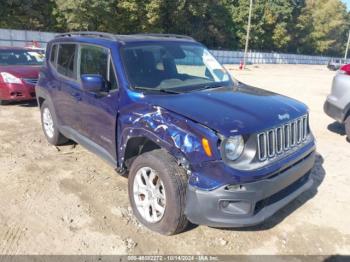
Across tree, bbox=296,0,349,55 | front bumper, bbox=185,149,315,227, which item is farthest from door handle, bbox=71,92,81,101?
tree, bbox=296,0,349,55

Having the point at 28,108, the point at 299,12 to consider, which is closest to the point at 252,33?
the point at 299,12

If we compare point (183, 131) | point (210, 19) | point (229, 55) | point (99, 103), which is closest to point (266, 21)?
point (210, 19)

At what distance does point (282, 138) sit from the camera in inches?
136

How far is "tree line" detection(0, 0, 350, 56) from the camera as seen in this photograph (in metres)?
33.1

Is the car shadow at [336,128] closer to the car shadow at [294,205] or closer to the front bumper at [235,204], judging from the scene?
the car shadow at [294,205]

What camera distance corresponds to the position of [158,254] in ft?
10.7

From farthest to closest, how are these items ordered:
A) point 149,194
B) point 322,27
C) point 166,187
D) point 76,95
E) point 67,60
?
point 322,27 < point 67,60 < point 76,95 < point 149,194 < point 166,187

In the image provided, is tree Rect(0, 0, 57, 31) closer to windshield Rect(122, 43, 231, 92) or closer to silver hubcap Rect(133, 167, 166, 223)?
windshield Rect(122, 43, 231, 92)

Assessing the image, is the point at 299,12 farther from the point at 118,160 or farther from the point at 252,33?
the point at 118,160

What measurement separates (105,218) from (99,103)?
135cm

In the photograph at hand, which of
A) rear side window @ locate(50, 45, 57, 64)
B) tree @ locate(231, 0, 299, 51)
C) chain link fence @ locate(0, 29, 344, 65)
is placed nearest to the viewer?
rear side window @ locate(50, 45, 57, 64)

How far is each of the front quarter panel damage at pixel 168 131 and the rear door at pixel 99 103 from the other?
275mm

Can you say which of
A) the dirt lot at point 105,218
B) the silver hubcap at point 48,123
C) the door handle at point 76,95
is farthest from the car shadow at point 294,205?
the silver hubcap at point 48,123

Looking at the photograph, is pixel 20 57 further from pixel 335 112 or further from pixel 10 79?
pixel 335 112
